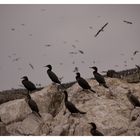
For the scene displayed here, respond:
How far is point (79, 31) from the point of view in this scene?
786cm

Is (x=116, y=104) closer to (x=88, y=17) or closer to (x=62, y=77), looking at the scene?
(x=62, y=77)

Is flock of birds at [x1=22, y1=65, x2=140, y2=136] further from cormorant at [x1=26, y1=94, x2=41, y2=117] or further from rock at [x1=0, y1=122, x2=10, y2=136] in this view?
rock at [x1=0, y1=122, x2=10, y2=136]

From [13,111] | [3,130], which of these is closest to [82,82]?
[13,111]

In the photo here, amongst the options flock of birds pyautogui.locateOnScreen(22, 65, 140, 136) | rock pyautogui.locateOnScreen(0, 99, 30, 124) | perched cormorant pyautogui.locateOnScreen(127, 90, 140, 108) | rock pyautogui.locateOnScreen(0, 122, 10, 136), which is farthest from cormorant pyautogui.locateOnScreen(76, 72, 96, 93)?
rock pyautogui.locateOnScreen(0, 122, 10, 136)

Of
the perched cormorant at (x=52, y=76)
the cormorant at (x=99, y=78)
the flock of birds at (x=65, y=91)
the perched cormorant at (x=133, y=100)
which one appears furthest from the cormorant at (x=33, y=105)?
the perched cormorant at (x=133, y=100)

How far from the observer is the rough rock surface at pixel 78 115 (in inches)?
288

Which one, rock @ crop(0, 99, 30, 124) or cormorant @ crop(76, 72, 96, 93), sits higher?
cormorant @ crop(76, 72, 96, 93)

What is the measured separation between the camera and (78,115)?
754cm

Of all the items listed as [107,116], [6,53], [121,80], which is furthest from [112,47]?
[6,53]

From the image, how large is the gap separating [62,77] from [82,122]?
79 cm

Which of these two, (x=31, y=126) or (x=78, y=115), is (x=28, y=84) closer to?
(x=31, y=126)

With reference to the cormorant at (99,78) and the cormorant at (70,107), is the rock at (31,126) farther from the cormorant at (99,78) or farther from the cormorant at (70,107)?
the cormorant at (99,78)

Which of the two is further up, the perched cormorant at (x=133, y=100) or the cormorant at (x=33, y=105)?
the perched cormorant at (x=133, y=100)

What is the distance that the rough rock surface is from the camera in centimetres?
732
